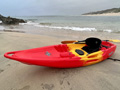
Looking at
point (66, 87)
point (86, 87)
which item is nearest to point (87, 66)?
point (86, 87)

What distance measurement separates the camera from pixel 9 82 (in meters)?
2.16

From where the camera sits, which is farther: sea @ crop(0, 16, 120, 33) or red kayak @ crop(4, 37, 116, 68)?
sea @ crop(0, 16, 120, 33)

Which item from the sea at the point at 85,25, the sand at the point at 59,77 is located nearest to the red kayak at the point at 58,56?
the sand at the point at 59,77

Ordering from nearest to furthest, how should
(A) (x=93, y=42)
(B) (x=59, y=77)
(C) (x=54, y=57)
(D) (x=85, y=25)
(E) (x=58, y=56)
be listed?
(B) (x=59, y=77), (C) (x=54, y=57), (E) (x=58, y=56), (A) (x=93, y=42), (D) (x=85, y=25)

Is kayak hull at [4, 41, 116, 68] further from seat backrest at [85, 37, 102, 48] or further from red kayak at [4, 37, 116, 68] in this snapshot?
seat backrest at [85, 37, 102, 48]

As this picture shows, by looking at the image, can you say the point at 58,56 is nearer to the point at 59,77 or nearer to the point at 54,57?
the point at 54,57

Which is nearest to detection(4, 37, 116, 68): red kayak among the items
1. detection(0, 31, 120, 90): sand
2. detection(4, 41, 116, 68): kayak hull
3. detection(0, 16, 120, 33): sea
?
detection(4, 41, 116, 68): kayak hull

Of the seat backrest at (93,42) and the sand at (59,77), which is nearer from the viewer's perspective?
the sand at (59,77)

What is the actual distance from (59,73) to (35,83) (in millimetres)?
693

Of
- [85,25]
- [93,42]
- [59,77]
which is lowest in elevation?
[59,77]

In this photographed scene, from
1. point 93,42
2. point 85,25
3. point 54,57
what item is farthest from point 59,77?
point 85,25

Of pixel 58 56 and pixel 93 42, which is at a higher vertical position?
pixel 93 42

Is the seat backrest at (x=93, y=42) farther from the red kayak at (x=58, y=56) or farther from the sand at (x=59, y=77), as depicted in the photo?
the sand at (x=59, y=77)

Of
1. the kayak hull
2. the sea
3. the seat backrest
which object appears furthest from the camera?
the sea
